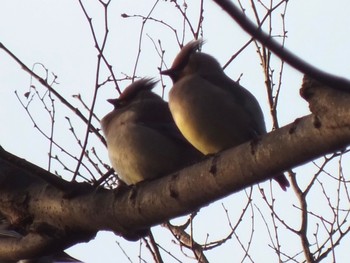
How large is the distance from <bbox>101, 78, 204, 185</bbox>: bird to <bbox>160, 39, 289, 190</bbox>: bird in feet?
0.64

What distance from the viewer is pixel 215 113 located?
467 centimetres

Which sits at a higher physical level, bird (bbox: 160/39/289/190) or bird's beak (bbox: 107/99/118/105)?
bird's beak (bbox: 107/99/118/105)

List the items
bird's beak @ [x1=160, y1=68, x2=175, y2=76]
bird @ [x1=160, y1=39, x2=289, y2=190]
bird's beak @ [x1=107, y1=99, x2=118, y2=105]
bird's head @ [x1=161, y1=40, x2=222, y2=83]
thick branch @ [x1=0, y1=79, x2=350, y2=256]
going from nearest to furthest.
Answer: thick branch @ [x1=0, y1=79, x2=350, y2=256], bird @ [x1=160, y1=39, x2=289, y2=190], bird's head @ [x1=161, y1=40, x2=222, y2=83], bird's beak @ [x1=160, y1=68, x2=175, y2=76], bird's beak @ [x1=107, y1=99, x2=118, y2=105]

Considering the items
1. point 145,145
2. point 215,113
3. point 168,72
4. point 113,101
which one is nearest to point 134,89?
point 113,101

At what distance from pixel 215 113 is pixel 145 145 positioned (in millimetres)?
599

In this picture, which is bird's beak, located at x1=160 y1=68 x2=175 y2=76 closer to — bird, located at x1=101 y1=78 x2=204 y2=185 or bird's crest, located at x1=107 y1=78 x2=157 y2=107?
bird, located at x1=101 y1=78 x2=204 y2=185

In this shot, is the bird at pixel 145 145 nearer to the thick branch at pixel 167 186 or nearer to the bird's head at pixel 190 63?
the bird's head at pixel 190 63

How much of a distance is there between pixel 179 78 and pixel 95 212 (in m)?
2.10

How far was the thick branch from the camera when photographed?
2.63m

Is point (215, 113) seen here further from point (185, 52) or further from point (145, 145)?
point (185, 52)

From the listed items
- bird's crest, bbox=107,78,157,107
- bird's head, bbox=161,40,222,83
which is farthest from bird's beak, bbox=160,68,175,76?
bird's crest, bbox=107,78,157,107

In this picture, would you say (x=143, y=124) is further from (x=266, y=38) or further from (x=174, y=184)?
(x=266, y=38)

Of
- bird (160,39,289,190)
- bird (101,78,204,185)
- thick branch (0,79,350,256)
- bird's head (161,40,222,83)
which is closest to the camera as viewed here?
thick branch (0,79,350,256)

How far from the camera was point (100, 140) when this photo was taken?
18.7 ft
